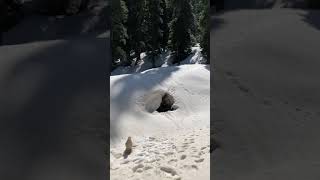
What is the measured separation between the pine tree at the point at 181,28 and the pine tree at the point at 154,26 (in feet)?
1.43

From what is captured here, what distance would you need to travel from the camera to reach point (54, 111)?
2246mm

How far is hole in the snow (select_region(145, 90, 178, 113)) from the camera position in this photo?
6576mm

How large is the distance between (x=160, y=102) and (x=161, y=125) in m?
1.28

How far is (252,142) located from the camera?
2.49 m

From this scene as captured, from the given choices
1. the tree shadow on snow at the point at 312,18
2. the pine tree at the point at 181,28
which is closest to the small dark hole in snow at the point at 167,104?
the tree shadow on snow at the point at 312,18

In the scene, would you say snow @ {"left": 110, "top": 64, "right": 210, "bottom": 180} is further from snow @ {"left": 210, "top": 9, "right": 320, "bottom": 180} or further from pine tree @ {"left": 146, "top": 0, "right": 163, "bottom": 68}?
pine tree @ {"left": 146, "top": 0, "right": 163, "bottom": 68}

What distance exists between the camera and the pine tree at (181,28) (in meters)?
13.8

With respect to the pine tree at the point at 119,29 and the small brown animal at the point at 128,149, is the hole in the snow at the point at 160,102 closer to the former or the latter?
the small brown animal at the point at 128,149

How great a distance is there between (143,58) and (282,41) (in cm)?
1445

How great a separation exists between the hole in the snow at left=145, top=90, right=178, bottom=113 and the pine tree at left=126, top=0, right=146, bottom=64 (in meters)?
7.69

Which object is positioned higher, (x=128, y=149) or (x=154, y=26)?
(x=128, y=149)

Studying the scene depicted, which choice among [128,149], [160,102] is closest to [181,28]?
[160,102]

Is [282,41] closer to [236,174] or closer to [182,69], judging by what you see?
A: [236,174]

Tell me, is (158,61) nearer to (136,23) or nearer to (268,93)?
(136,23)
